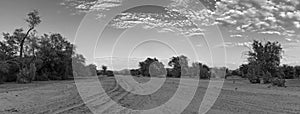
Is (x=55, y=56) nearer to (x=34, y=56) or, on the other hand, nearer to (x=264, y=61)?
(x=34, y=56)

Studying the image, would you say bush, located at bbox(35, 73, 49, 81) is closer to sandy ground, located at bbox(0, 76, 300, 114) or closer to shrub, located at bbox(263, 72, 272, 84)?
sandy ground, located at bbox(0, 76, 300, 114)

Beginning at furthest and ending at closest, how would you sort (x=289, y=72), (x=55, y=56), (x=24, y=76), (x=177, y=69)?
(x=177, y=69) < (x=289, y=72) < (x=55, y=56) < (x=24, y=76)

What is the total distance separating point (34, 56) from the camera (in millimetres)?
50281

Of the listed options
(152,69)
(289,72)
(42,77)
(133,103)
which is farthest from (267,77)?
(152,69)

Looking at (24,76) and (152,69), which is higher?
(152,69)

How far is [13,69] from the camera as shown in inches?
1758

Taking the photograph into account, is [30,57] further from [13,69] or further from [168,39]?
[168,39]

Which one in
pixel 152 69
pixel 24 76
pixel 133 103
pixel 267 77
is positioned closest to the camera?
pixel 133 103

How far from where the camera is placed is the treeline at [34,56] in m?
43.0

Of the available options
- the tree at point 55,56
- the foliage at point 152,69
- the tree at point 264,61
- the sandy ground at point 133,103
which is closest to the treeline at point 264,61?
the tree at point 264,61

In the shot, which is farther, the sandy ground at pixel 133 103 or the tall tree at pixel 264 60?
the tall tree at pixel 264 60

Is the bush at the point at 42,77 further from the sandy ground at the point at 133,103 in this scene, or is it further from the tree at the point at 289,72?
the tree at the point at 289,72

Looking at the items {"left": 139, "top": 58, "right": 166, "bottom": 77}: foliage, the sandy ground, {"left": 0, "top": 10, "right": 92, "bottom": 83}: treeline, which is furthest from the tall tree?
{"left": 139, "top": 58, "right": 166, "bottom": 77}: foliage

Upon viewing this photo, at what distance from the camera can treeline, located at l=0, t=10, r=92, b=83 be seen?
43031 millimetres
